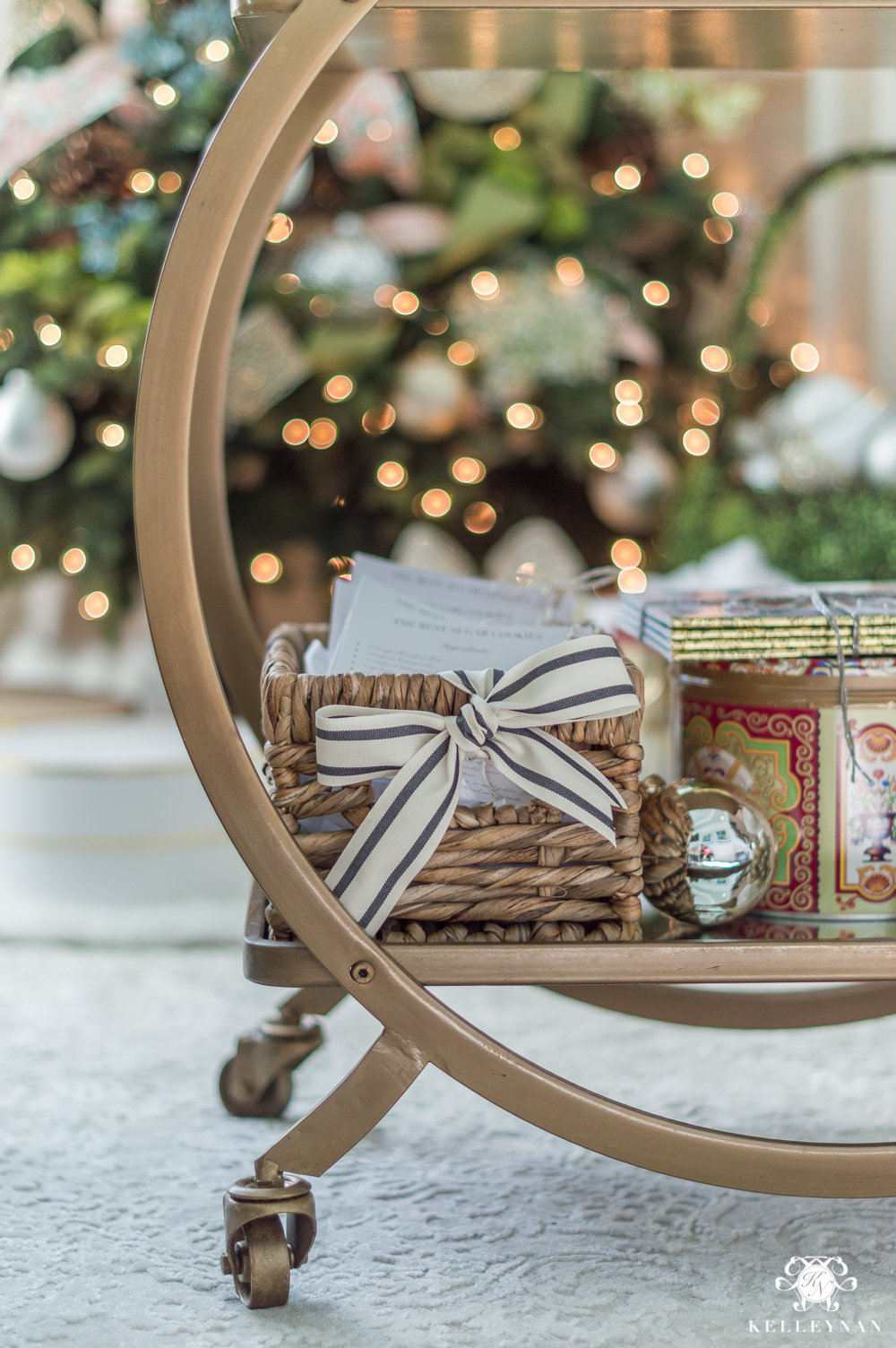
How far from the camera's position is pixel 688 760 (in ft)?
2.42

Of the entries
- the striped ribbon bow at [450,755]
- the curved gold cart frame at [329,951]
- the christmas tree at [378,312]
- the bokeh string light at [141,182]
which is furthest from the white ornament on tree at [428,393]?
the striped ribbon bow at [450,755]

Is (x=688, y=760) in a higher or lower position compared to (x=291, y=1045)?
higher

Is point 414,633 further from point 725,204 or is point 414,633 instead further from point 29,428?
point 725,204

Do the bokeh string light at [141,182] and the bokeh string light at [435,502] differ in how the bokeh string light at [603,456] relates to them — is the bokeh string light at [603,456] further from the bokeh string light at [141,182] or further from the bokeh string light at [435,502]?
the bokeh string light at [141,182]

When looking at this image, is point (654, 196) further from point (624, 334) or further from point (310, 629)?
point (310, 629)

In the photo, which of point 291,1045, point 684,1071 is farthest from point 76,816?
point 684,1071

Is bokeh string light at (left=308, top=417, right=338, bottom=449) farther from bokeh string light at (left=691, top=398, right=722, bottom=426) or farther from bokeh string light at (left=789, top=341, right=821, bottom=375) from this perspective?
bokeh string light at (left=789, top=341, right=821, bottom=375)

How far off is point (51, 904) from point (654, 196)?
4.71 feet

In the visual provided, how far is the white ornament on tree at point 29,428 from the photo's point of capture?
1.64 meters

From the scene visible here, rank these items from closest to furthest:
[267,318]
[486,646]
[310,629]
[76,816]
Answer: [486,646]
[310,629]
[76,816]
[267,318]

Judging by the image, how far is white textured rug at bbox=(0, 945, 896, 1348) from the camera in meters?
0.63

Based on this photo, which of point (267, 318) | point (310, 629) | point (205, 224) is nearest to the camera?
point (205, 224)

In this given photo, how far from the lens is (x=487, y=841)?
62cm

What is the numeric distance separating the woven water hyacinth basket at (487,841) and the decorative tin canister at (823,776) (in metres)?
0.10
